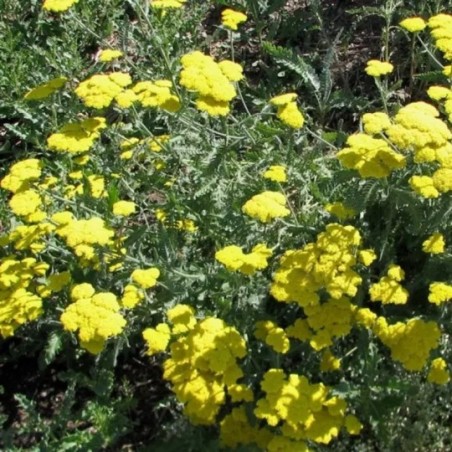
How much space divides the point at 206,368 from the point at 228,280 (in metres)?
0.46

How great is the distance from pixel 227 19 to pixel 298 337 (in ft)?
5.27

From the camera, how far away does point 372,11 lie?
4402mm

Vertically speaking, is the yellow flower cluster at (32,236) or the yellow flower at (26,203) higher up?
the yellow flower at (26,203)

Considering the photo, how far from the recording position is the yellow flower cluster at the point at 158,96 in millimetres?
3229

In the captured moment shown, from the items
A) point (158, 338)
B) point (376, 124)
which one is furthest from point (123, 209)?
point (376, 124)

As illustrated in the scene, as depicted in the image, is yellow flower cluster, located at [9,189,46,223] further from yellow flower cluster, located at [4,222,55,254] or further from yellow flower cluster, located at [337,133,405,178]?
yellow flower cluster, located at [337,133,405,178]

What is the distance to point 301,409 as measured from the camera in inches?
110

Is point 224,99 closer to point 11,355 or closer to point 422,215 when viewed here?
point 422,215

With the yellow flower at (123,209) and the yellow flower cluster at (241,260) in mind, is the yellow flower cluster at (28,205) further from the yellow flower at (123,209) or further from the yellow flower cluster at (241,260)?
the yellow flower cluster at (241,260)

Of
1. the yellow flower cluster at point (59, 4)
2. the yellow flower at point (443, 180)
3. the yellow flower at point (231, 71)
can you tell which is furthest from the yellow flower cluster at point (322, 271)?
the yellow flower cluster at point (59, 4)

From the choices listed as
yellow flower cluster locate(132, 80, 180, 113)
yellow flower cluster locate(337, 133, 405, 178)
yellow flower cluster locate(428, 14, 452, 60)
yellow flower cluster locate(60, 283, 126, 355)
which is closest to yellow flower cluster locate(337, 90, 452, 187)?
yellow flower cluster locate(337, 133, 405, 178)

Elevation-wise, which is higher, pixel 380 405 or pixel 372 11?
pixel 372 11

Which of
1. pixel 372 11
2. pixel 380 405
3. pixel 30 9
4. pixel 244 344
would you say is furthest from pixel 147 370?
pixel 30 9

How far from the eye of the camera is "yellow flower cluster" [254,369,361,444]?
2797 mm
